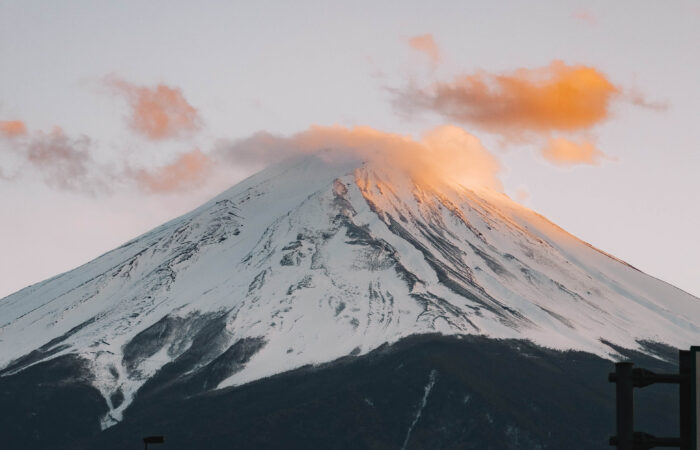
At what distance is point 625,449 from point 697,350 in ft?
4.80

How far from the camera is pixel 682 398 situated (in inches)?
666

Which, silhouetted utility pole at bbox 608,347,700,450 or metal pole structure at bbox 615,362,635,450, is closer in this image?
metal pole structure at bbox 615,362,635,450

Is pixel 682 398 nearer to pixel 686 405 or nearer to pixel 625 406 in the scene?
pixel 686 405

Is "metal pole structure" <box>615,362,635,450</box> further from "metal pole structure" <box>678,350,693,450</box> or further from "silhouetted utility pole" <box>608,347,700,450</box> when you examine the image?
"metal pole structure" <box>678,350,693,450</box>

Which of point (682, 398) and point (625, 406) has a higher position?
point (682, 398)

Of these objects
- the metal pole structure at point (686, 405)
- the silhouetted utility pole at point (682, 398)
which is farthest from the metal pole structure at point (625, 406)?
the metal pole structure at point (686, 405)

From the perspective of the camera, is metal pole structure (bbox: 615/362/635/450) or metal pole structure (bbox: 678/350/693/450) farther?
metal pole structure (bbox: 678/350/693/450)

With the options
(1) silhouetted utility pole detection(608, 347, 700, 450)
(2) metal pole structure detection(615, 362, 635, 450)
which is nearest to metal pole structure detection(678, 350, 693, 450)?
(1) silhouetted utility pole detection(608, 347, 700, 450)

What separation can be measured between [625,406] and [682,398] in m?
0.70

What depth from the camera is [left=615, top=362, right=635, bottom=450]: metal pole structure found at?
54.0 feet

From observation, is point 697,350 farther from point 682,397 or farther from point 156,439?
point 156,439

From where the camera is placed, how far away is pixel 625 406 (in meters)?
16.8

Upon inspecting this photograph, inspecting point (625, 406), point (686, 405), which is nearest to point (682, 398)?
point (686, 405)

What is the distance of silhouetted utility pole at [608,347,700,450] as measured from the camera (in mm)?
16641
